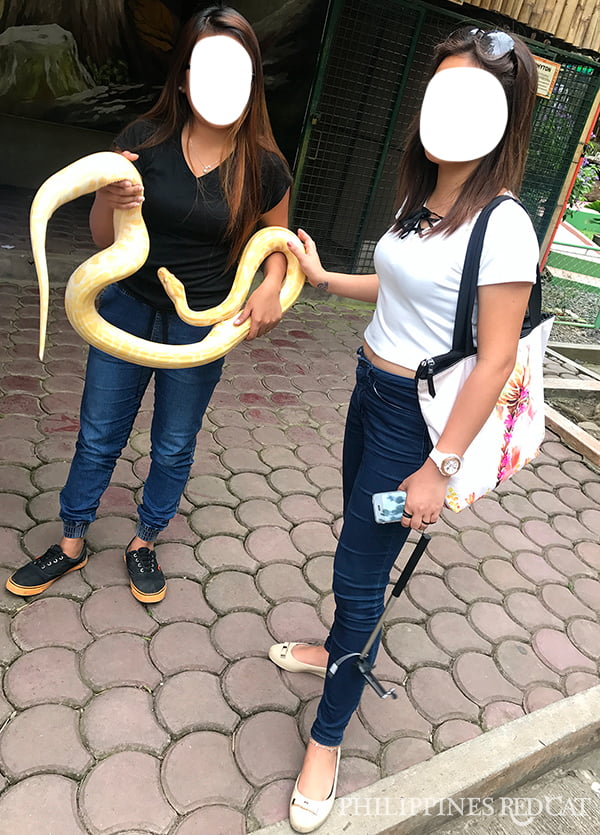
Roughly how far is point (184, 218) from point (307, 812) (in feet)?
5.61

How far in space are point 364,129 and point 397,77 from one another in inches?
21.2

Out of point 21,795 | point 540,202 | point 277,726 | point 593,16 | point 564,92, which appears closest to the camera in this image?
point 21,795

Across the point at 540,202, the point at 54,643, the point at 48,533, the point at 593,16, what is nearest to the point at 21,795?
the point at 54,643

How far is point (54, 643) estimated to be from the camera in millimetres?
2100

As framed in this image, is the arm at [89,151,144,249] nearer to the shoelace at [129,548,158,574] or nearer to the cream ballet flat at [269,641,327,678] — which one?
the shoelace at [129,548,158,574]

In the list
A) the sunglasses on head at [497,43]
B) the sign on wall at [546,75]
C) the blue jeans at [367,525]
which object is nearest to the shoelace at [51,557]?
the blue jeans at [367,525]

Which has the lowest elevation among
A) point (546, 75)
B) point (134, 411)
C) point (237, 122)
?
point (134, 411)

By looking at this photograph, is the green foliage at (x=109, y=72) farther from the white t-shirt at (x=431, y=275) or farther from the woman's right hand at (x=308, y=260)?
the white t-shirt at (x=431, y=275)

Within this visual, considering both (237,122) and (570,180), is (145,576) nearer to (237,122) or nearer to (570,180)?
(237,122)

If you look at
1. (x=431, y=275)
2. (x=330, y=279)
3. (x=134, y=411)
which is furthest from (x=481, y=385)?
(x=134, y=411)

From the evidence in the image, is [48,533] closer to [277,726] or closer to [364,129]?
[277,726]

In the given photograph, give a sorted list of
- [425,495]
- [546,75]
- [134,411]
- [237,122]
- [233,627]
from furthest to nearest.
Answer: [546,75] → [233,627] → [134,411] → [237,122] → [425,495]

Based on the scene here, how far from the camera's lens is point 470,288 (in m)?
1.32

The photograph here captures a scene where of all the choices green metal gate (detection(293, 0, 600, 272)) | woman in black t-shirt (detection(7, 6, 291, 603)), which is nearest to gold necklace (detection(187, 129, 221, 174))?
woman in black t-shirt (detection(7, 6, 291, 603))
